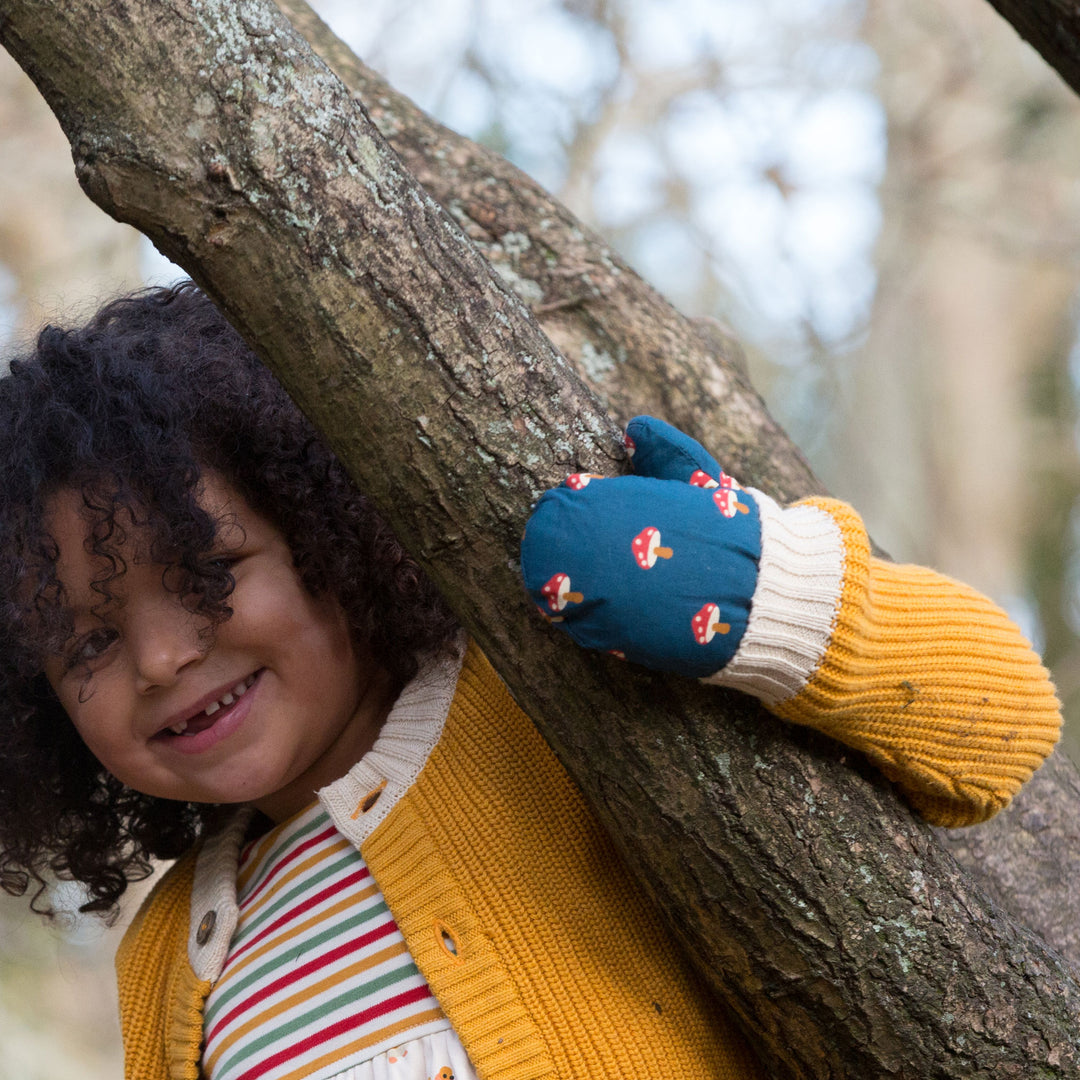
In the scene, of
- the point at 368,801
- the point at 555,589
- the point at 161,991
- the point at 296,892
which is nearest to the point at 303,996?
the point at 296,892

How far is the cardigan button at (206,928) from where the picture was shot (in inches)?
60.9

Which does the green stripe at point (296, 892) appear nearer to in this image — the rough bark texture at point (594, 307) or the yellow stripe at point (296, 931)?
the yellow stripe at point (296, 931)

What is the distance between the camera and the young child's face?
1.30m

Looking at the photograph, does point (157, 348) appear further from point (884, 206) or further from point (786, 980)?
point (884, 206)

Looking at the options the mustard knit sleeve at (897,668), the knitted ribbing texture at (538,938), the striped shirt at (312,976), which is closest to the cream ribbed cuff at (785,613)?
the mustard knit sleeve at (897,668)

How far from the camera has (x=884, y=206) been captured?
7195 mm

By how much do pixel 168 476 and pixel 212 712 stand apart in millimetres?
288

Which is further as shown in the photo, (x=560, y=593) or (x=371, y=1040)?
(x=371, y=1040)

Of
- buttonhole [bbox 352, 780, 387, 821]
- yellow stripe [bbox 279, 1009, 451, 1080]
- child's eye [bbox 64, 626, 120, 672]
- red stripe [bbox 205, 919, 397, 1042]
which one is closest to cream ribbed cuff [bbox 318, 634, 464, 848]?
buttonhole [bbox 352, 780, 387, 821]

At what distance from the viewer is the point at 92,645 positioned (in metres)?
1.33

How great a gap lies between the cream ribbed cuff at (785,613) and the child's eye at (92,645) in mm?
736

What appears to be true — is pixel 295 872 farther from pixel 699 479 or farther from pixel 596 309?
pixel 596 309

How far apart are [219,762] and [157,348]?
51 centimetres

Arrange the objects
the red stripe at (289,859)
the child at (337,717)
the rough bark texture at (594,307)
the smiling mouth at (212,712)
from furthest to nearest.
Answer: the rough bark texture at (594,307)
the red stripe at (289,859)
the smiling mouth at (212,712)
the child at (337,717)
